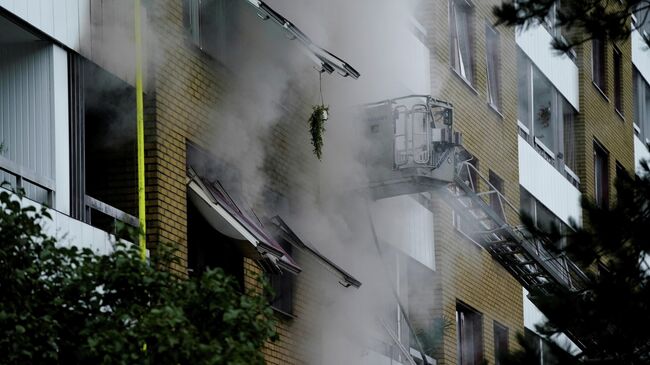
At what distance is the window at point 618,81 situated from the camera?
34.5m

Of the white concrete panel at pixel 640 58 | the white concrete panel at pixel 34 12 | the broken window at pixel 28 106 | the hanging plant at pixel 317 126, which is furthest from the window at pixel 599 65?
the white concrete panel at pixel 34 12

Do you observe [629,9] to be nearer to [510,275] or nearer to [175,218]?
[175,218]

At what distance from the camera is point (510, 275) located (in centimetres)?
2606

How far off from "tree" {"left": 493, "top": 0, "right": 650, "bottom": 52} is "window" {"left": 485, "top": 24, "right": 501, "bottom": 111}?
1268 cm

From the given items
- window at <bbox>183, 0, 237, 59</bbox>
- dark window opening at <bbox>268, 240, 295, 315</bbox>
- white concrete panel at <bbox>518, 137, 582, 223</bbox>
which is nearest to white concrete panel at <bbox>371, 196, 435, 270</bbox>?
dark window opening at <bbox>268, 240, 295, 315</bbox>

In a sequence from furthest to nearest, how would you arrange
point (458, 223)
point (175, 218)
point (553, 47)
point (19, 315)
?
point (458, 223) < point (175, 218) < point (553, 47) < point (19, 315)

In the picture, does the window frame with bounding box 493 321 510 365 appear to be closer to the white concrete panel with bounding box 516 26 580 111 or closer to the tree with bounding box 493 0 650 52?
the white concrete panel with bounding box 516 26 580 111

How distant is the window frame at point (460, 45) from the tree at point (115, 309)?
1425 cm

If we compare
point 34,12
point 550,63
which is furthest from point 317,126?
point 550,63

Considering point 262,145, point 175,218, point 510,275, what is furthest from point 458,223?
point 175,218

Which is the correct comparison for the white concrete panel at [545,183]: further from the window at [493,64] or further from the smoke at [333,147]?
the smoke at [333,147]

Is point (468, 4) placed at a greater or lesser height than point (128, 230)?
greater

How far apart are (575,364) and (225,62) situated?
560 centimetres

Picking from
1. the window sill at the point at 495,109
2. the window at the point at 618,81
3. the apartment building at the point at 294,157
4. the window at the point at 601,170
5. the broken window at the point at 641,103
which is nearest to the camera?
the apartment building at the point at 294,157
